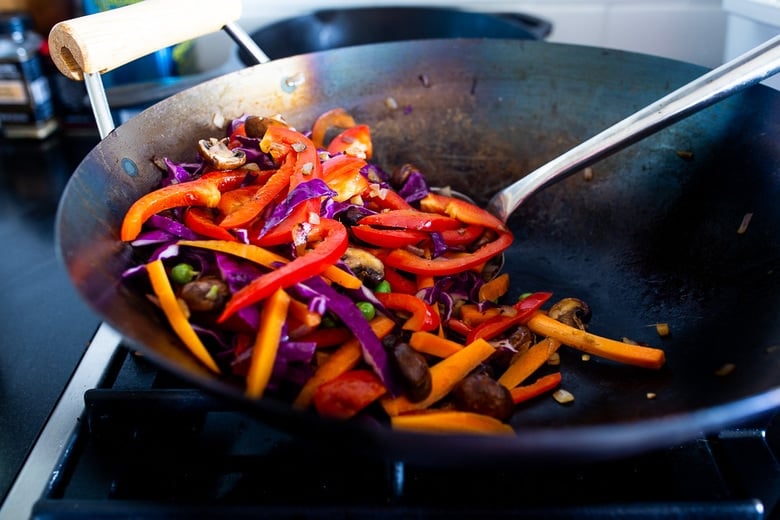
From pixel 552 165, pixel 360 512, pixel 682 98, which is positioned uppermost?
pixel 682 98

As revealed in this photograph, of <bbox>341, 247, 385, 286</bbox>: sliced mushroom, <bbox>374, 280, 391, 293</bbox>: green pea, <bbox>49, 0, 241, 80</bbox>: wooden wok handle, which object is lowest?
<bbox>374, 280, 391, 293</bbox>: green pea

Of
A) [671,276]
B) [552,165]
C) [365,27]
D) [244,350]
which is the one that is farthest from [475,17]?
[244,350]

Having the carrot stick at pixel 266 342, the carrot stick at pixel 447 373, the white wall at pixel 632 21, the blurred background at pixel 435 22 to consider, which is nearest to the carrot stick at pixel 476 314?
the carrot stick at pixel 447 373

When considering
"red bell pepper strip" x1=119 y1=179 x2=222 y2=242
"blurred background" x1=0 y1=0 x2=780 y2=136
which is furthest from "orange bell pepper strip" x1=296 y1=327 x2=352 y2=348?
"blurred background" x1=0 y1=0 x2=780 y2=136

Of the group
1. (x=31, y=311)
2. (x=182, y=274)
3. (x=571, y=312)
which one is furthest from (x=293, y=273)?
(x=31, y=311)

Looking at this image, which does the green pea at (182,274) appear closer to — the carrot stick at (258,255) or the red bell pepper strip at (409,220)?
the carrot stick at (258,255)

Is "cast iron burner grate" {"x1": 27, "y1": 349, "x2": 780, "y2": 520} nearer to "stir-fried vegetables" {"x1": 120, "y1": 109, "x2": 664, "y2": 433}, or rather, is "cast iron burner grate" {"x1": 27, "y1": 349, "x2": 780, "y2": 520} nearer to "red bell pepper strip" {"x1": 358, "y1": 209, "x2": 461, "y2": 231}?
"stir-fried vegetables" {"x1": 120, "y1": 109, "x2": 664, "y2": 433}

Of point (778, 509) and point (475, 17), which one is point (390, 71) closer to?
point (475, 17)
